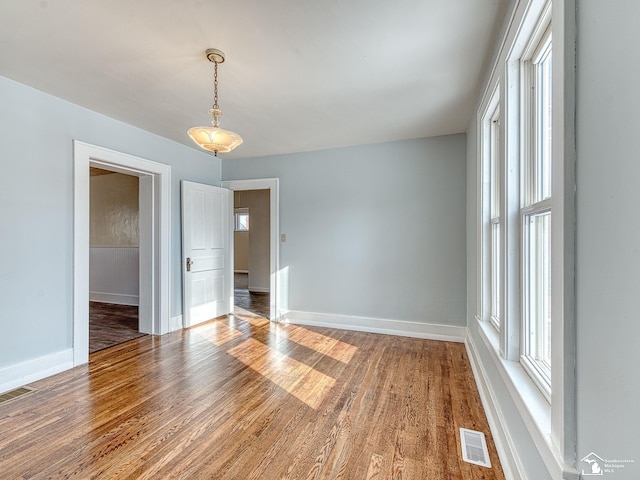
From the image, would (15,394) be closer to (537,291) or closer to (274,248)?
(274,248)

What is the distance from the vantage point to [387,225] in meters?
4.15

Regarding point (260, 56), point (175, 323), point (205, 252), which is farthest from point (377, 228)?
point (175, 323)

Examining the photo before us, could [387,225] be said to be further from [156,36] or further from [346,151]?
[156,36]

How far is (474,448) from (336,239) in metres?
2.91

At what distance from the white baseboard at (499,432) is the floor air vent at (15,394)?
3364 millimetres

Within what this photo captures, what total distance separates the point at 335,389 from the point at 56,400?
2.12 metres

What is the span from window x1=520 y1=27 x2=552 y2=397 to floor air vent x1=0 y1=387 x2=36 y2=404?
351 cm

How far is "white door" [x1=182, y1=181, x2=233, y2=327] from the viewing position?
169 inches

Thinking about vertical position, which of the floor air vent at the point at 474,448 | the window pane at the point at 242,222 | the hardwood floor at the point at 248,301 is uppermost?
the window pane at the point at 242,222

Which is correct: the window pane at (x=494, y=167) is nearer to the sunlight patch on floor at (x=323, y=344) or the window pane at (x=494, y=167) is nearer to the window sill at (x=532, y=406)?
the window sill at (x=532, y=406)

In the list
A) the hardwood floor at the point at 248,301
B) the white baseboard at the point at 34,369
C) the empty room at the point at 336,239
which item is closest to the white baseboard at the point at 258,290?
Answer: the hardwood floor at the point at 248,301

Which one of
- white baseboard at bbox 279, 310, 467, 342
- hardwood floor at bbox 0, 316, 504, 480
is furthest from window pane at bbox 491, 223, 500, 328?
white baseboard at bbox 279, 310, 467, 342

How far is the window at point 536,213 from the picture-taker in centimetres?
148

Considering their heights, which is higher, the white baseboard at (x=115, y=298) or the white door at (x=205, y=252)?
the white door at (x=205, y=252)
